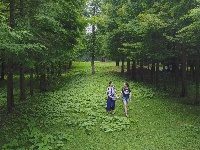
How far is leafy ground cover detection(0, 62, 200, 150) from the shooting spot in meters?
12.6

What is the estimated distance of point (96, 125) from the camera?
49.4 ft

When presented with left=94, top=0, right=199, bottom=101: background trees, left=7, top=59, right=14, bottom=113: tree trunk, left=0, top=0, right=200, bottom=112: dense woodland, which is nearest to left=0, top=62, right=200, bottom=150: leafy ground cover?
left=7, top=59, right=14, bottom=113: tree trunk

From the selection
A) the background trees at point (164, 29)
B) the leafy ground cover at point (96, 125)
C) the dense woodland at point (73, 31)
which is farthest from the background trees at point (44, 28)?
the background trees at point (164, 29)

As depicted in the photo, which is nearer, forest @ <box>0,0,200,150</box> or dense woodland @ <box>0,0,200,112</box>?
forest @ <box>0,0,200,150</box>

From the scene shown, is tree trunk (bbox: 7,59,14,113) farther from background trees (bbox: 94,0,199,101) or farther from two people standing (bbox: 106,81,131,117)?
background trees (bbox: 94,0,199,101)

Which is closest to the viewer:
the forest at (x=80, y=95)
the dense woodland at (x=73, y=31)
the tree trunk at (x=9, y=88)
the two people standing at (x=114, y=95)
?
the forest at (x=80, y=95)

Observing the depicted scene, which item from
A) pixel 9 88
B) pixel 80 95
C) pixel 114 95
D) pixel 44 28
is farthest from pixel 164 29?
pixel 9 88

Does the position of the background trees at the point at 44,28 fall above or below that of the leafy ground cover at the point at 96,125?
above

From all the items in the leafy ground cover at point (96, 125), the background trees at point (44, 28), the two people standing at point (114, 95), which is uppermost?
the background trees at point (44, 28)

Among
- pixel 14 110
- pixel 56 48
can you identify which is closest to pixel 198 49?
pixel 56 48

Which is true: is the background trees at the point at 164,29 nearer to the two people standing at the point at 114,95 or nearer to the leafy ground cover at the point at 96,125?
the leafy ground cover at the point at 96,125

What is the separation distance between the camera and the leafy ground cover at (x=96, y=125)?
12.6m

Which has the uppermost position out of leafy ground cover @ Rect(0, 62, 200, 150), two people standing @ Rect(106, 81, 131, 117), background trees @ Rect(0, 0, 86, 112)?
background trees @ Rect(0, 0, 86, 112)

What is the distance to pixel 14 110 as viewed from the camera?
57.0 feet
